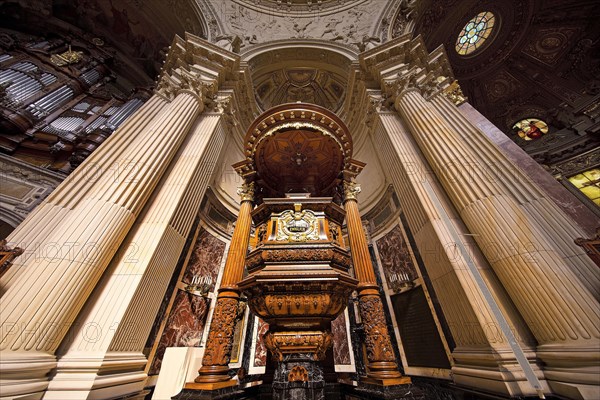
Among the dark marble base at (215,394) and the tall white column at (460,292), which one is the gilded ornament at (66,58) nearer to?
the dark marble base at (215,394)

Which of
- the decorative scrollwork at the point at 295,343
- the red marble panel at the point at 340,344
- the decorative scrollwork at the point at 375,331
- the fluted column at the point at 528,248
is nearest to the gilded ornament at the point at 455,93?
the fluted column at the point at 528,248

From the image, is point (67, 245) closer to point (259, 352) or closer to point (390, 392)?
point (390, 392)

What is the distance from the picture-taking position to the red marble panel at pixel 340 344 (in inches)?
170

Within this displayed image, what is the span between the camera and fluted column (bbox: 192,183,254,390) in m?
2.18

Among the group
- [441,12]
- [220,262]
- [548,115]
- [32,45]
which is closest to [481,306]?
[220,262]

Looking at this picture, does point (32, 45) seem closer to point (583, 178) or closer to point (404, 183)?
point (404, 183)

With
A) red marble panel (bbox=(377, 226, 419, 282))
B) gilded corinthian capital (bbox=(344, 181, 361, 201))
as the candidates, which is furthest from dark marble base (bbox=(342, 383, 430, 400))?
gilded corinthian capital (bbox=(344, 181, 361, 201))

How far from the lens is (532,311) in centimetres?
205

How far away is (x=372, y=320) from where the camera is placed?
8.20 ft

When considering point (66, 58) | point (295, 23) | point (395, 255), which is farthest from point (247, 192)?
point (66, 58)

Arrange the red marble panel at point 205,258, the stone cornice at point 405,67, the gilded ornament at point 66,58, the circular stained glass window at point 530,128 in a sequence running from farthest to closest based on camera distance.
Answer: the circular stained glass window at point 530,128 < the gilded ornament at point 66,58 < the stone cornice at point 405,67 < the red marble panel at point 205,258

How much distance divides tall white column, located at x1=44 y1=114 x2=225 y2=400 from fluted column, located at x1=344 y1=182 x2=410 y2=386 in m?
2.50

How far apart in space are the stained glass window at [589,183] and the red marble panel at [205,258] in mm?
11030

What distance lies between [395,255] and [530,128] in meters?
10.3
